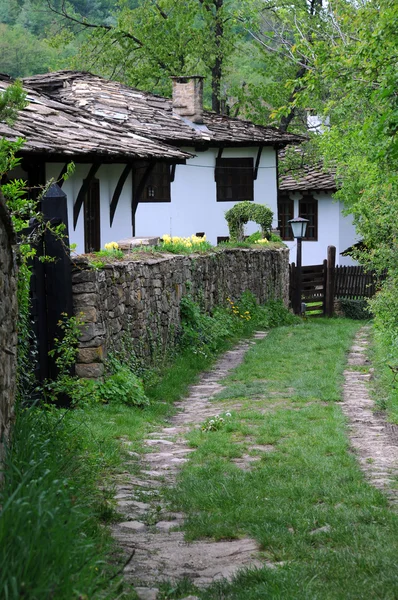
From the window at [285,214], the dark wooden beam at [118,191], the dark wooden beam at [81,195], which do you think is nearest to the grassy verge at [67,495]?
the dark wooden beam at [81,195]

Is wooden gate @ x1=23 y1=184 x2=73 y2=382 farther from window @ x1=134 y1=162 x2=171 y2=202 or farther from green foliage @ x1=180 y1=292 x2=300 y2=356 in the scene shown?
window @ x1=134 y1=162 x2=171 y2=202

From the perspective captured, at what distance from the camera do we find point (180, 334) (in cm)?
1384

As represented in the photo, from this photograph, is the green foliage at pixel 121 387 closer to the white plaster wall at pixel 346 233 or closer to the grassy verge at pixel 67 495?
the grassy verge at pixel 67 495

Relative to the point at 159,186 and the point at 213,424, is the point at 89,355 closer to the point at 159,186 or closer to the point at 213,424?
the point at 213,424

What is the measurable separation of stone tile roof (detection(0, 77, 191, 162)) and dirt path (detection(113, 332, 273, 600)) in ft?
22.6

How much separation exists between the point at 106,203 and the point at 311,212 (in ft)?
58.5

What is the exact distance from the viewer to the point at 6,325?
16.0 ft

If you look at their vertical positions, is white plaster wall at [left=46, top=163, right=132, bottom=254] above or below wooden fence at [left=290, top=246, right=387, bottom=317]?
above

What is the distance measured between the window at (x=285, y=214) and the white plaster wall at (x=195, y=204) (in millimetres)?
4993

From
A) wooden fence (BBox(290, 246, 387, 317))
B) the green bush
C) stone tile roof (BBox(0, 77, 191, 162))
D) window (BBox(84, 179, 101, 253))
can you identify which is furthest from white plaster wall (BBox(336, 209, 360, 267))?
window (BBox(84, 179, 101, 253))

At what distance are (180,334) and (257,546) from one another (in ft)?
28.9

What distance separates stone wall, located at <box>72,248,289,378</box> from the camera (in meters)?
9.32

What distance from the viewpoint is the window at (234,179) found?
97.0 ft

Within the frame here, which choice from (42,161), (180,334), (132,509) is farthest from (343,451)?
(42,161)
